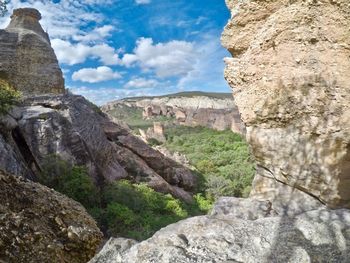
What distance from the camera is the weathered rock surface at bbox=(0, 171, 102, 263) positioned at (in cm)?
364

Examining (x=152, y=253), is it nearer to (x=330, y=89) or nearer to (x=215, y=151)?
(x=330, y=89)

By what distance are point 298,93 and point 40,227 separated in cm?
376

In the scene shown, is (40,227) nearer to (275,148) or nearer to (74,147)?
(275,148)

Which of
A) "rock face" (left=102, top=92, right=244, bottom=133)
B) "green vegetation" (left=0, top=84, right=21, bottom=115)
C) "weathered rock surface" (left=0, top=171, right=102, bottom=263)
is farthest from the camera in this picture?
"rock face" (left=102, top=92, right=244, bottom=133)

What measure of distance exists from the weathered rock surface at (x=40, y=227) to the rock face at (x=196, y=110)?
45.9 metres

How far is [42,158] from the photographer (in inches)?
535

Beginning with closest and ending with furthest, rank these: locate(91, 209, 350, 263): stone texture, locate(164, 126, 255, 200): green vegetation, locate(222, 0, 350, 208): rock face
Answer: locate(91, 209, 350, 263): stone texture → locate(222, 0, 350, 208): rock face → locate(164, 126, 255, 200): green vegetation

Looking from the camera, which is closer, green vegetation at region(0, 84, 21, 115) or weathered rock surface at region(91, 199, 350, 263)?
weathered rock surface at region(91, 199, 350, 263)

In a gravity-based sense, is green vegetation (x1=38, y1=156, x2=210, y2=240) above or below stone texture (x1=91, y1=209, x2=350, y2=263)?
below

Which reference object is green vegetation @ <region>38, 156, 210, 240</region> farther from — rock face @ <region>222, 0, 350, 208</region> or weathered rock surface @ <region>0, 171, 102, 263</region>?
rock face @ <region>222, 0, 350, 208</region>

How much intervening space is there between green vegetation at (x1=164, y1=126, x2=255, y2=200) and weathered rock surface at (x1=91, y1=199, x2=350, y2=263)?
773 inches

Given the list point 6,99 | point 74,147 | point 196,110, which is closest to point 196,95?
point 196,110

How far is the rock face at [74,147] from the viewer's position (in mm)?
13125

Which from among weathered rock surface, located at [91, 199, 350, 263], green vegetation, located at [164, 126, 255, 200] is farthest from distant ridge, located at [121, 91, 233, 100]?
weathered rock surface, located at [91, 199, 350, 263]
